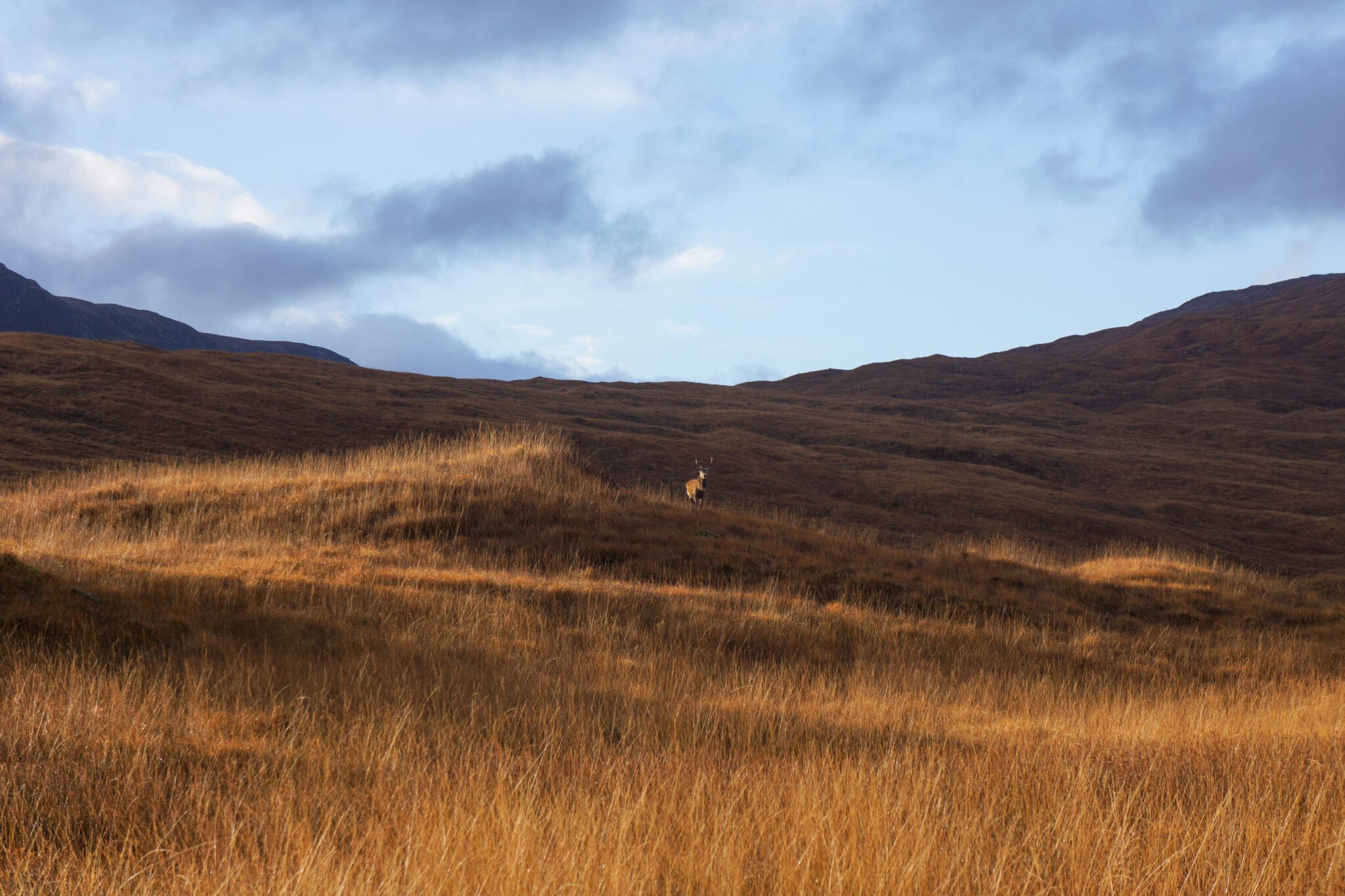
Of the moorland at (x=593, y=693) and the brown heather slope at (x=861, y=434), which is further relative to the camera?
the brown heather slope at (x=861, y=434)

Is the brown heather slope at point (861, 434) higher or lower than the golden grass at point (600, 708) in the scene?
higher

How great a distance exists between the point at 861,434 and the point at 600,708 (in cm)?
5787

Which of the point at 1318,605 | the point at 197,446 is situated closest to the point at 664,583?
the point at 1318,605

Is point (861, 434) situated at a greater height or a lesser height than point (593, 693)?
greater

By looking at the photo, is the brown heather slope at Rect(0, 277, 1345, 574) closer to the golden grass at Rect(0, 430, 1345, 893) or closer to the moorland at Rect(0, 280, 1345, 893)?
the moorland at Rect(0, 280, 1345, 893)

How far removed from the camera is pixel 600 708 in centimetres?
837

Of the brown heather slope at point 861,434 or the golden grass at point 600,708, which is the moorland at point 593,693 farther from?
the brown heather slope at point 861,434

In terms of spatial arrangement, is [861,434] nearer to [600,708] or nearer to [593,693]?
[593,693]

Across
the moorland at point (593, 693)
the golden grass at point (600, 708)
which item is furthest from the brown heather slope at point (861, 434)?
the golden grass at point (600, 708)

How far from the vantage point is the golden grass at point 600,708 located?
13.4ft

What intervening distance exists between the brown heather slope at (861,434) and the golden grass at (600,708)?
15.8 metres

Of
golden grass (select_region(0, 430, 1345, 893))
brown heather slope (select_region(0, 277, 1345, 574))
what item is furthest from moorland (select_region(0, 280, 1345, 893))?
brown heather slope (select_region(0, 277, 1345, 574))

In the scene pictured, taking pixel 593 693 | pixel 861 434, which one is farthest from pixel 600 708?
pixel 861 434

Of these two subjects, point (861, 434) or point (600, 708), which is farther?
point (861, 434)
